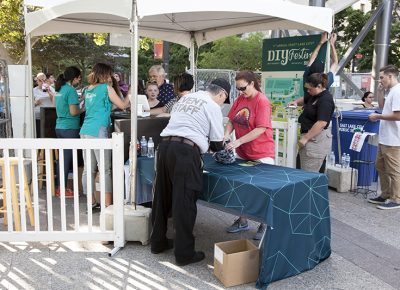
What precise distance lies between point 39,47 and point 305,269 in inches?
879

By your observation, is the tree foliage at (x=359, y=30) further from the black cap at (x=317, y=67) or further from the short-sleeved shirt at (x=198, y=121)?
the short-sleeved shirt at (x=198, y=121)

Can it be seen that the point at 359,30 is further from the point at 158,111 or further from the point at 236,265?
the point at 236,265

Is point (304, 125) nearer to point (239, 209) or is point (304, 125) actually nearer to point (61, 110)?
point (239, 209)

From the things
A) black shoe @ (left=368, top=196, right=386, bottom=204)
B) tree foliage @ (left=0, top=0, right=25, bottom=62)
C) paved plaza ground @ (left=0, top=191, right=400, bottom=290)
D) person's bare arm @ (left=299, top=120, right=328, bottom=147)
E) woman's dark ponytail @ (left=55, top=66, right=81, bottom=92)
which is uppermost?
tree foliage @ (left=0, top=0, right=25, bottom=62)

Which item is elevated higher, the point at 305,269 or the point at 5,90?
the point at 5,90

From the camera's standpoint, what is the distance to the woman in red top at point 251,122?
4055mm

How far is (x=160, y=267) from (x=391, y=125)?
139 inches

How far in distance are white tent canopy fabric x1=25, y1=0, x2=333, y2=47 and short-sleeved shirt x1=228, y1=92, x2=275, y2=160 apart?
2.89ft

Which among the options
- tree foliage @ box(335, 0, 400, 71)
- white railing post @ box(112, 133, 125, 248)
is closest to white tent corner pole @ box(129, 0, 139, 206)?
white railing post @ box(112, 133, 125, 248)

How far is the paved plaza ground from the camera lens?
343 centimetres

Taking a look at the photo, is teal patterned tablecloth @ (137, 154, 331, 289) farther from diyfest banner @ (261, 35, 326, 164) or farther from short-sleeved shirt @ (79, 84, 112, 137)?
diyfest banner @ (261, 35, 326, 164)

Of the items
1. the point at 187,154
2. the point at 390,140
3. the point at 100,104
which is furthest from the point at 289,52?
the point at 187,154

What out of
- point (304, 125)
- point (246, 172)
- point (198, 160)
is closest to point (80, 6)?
point (198, 160)

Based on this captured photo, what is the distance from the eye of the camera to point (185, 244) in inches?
145
